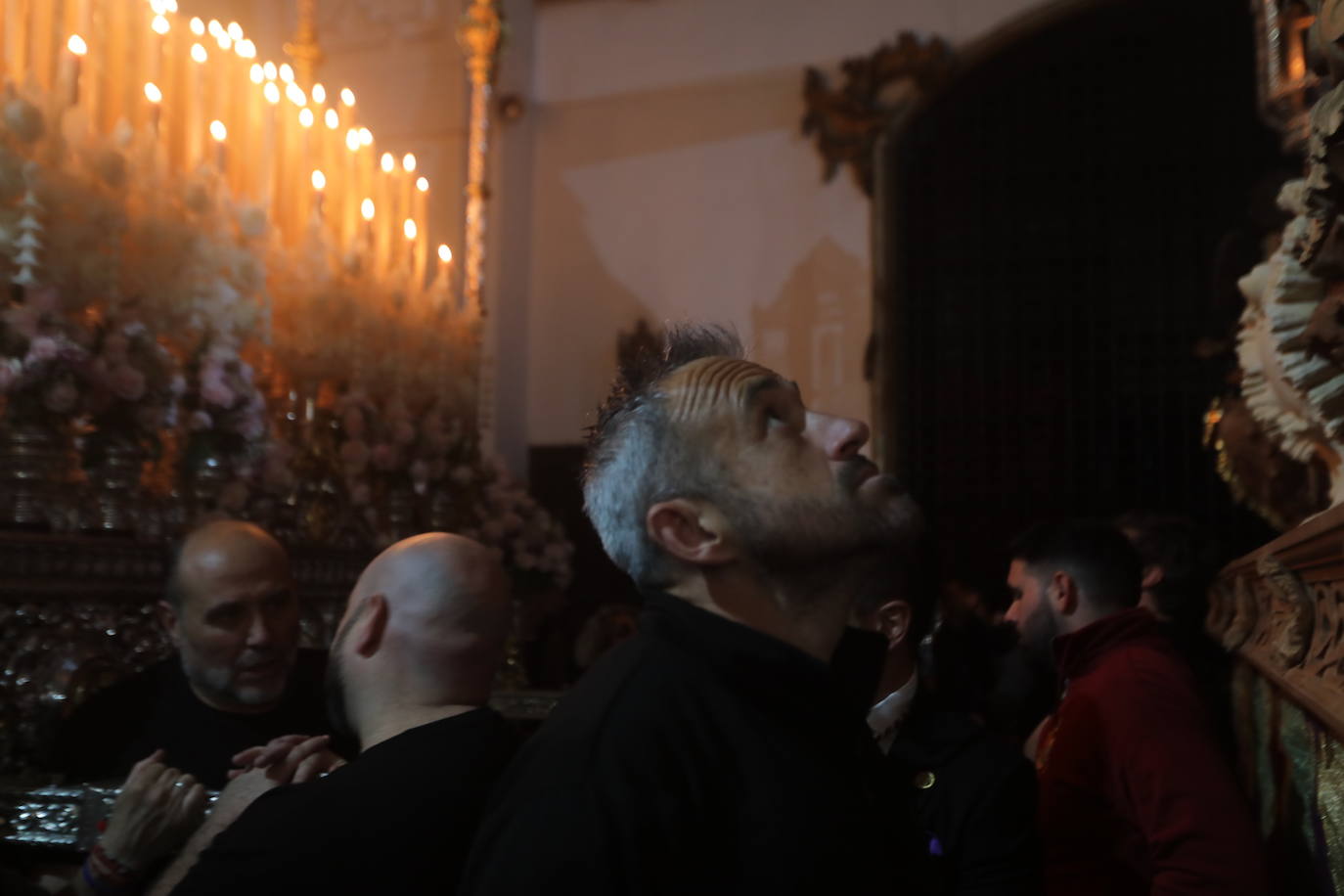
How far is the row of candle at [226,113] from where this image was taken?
3.73m

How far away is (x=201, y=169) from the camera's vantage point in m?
4.06

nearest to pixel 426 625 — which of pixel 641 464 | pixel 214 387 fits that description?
pixel 641 464

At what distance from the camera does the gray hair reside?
1.34 m

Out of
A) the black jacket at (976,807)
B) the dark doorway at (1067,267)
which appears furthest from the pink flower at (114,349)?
the dark doorway at (1067,267)

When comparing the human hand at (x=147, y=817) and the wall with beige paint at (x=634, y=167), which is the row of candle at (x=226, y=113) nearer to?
the wall with beige paint at (x=634, y=167)

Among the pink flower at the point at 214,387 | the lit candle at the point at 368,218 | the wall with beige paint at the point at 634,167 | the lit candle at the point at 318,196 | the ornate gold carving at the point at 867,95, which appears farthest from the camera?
the wall with beige paint at the point at 634,167

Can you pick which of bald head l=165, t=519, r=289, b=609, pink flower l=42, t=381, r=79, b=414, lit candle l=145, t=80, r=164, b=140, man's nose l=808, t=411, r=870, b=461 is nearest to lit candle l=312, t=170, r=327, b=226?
lit candle l=145, t=80, r=164, b=140

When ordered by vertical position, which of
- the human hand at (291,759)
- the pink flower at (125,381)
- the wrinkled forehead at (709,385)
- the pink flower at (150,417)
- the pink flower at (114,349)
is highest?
the pink flower at (114,349)

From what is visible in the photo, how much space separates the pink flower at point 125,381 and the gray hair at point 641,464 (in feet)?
6.93

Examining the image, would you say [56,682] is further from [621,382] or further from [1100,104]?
[1100,104]

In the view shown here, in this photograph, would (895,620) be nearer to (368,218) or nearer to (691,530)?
(691,530)

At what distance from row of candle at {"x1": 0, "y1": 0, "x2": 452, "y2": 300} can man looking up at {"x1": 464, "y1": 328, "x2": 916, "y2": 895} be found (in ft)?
9.52

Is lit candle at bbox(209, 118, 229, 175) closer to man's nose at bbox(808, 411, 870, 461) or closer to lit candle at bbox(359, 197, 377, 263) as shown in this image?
lit candle at bbox(359, 197, 377, 263)

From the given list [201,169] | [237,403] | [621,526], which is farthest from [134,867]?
[201,169]
